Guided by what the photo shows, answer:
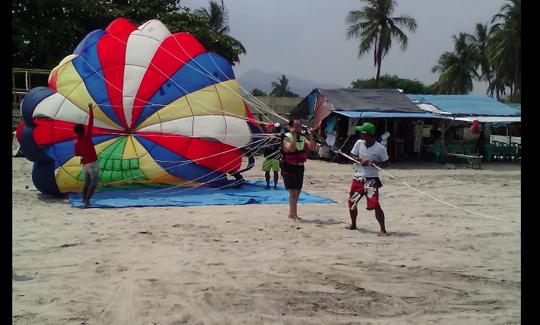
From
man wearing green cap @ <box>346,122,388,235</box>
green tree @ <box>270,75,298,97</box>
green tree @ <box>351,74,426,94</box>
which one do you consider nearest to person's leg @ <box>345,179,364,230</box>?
man wearing green cap @ <box>346,122,388,235</box>

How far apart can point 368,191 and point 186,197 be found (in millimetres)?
3862

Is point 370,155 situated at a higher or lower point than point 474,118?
lower

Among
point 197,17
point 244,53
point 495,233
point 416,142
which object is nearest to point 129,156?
point 495,233

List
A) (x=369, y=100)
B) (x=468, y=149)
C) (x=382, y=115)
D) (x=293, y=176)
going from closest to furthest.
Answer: (x=293, y=176) → (x=382, y=115) → (x=468, y=149) → (x=369, y=100)

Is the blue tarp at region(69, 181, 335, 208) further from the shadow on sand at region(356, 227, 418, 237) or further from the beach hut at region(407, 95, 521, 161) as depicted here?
the beach hut at region(407, 95, 521, 161)

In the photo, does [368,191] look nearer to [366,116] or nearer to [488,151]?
[366,116]

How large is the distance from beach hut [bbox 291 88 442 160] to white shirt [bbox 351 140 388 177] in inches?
414

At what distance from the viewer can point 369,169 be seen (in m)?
6.46

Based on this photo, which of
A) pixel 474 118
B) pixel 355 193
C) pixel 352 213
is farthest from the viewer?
pixel 474 118

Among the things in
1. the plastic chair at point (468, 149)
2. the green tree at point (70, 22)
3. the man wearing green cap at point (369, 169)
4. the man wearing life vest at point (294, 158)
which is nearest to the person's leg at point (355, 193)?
the man wearing green cap at point (369, 169)

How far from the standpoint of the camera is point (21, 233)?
20.4 feet

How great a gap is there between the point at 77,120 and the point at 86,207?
6.01 feet

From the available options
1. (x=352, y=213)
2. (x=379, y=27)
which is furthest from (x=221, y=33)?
(x=352, y=213)
